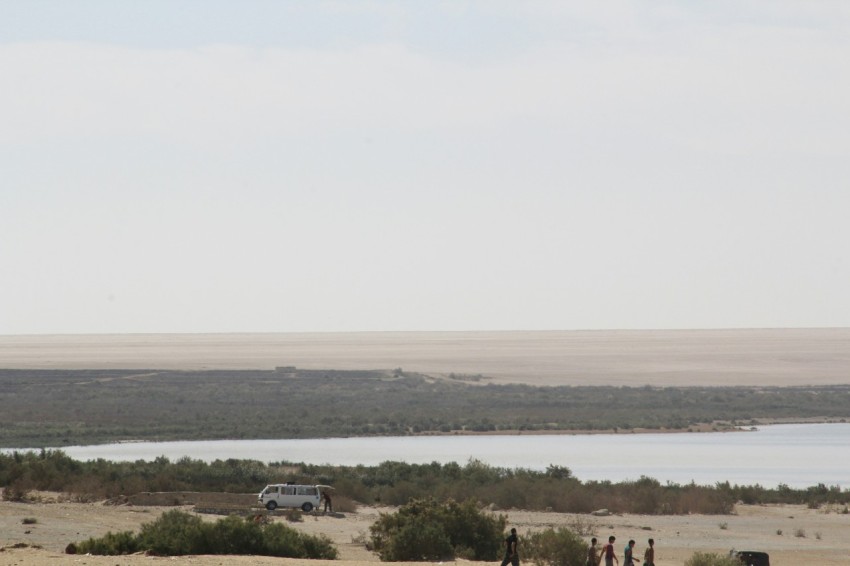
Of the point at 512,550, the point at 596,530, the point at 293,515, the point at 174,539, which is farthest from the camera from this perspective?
the point at 293,515

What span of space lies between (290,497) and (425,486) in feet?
19.6

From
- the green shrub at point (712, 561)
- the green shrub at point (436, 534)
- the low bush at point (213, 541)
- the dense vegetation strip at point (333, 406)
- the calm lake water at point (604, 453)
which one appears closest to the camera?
the green shrub at point (712, 561)

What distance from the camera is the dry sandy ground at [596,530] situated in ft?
84.0

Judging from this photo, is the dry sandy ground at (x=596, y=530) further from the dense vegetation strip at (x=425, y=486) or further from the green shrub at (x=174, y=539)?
the dense vegetation strip at (x=425, y=486)

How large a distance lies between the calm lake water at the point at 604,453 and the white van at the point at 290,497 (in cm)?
1492

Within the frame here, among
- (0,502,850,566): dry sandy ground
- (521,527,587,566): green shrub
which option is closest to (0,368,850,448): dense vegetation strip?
(0,502,850,566): dry sandy ground

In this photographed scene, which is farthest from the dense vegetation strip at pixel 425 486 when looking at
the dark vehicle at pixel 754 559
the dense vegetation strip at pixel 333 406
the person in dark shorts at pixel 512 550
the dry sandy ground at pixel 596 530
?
the dense vegetation strip at pixel 333 406

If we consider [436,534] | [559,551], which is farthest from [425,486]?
[559,551]

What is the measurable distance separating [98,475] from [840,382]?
374 ft

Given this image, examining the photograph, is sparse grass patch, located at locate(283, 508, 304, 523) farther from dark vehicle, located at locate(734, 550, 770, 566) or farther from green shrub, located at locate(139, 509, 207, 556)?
dark vehicle, located at locate(734, 550, 770, 566)

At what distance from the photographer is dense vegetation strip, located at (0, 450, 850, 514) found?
3831cm

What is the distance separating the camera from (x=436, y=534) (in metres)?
26.7

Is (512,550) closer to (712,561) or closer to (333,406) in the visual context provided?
(712,561)

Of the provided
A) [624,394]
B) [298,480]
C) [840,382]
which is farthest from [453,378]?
[298,480]
